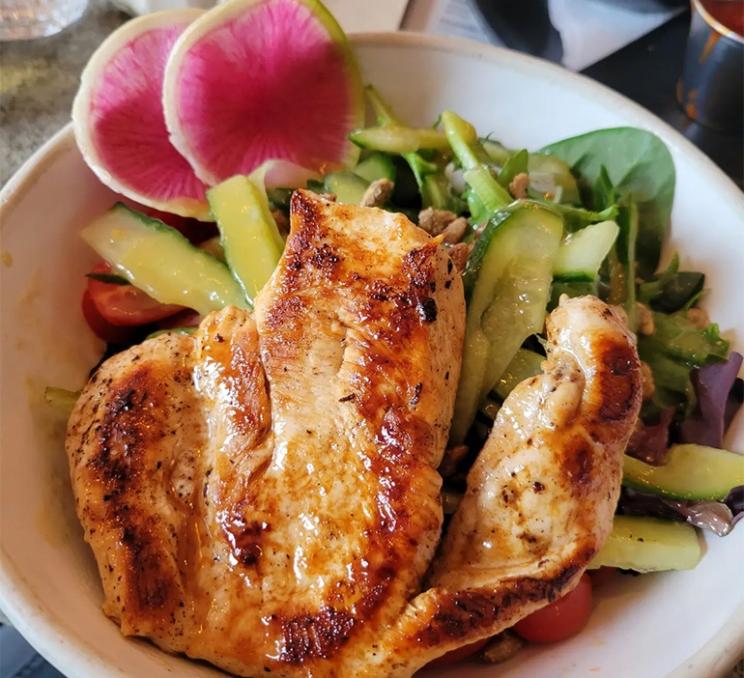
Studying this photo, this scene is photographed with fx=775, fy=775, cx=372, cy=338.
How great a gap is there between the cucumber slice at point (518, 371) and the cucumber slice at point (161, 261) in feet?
2.50

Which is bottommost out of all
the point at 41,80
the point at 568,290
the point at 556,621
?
the point at 41,80

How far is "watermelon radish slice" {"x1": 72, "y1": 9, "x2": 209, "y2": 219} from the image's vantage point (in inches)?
92.5

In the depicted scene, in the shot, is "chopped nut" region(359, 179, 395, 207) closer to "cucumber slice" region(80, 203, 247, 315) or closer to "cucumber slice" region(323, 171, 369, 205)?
"cucumber slice" region(323, 171, 369, 205)

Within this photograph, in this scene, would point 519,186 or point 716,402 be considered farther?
point 519,186

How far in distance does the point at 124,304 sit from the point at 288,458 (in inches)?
37.3

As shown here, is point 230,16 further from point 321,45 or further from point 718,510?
point 718,510

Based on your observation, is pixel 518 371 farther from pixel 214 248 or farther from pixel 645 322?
pixel 214 248

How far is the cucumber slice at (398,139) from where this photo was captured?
2559 millimetres

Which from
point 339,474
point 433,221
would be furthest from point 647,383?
point 339,474

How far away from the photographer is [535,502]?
1.62 meters

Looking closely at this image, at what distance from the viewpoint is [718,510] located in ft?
6.33

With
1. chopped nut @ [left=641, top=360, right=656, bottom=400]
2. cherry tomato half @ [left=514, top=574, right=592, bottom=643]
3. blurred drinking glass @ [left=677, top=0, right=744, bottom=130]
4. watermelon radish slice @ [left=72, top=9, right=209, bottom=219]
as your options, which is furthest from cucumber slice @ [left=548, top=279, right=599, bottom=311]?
blurred drinking glass @ [left=677, top=0, right=744, bottom=130]

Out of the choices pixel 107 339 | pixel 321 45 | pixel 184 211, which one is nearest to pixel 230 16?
pixel 321 45

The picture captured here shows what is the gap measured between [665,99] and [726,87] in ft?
0.99
